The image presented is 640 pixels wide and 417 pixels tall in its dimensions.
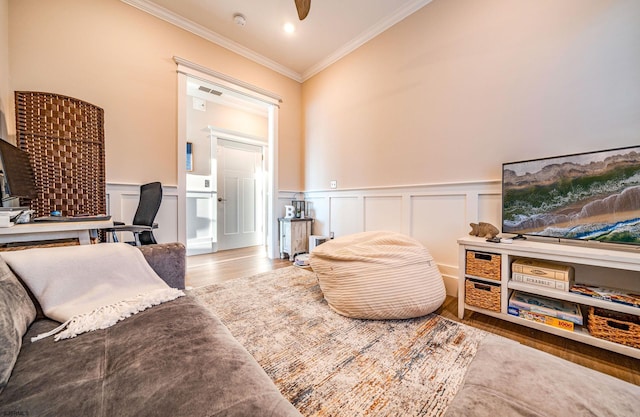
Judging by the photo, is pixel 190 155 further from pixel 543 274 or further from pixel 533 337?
pixel 533 337

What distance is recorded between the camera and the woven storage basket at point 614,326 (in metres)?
1.26

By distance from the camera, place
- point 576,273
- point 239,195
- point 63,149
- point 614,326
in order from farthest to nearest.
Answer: point 239,195 < point 63,149 < point 576,273 < point 614,326

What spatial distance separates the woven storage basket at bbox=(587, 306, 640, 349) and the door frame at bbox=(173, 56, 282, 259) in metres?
3.29

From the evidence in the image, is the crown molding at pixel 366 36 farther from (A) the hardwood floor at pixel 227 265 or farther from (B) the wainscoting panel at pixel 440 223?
(A) the hardwood floor at pixel 227 265

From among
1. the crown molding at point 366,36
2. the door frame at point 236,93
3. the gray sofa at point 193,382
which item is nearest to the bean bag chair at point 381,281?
the gray sofa at point 193,382

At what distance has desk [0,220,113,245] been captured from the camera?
1.22 metres

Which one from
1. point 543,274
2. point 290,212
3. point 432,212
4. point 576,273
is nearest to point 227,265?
point 290,212

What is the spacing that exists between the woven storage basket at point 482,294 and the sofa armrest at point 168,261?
2014 mm

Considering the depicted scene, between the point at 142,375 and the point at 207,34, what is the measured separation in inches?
144

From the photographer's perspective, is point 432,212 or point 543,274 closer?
point 543,274

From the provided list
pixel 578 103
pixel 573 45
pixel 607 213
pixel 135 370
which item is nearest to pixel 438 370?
pixel 135 370

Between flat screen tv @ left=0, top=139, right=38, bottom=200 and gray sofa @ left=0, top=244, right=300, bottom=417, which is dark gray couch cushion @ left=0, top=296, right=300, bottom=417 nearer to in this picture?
gray sofa @ left=0, top=244, right=300, bottom=417

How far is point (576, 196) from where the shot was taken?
1563mm

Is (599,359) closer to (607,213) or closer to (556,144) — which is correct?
(607,213)
